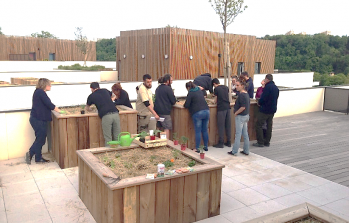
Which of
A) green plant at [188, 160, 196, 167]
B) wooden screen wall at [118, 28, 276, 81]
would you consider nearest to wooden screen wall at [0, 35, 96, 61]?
wooden screen wall at [118, 28, 276, 81]

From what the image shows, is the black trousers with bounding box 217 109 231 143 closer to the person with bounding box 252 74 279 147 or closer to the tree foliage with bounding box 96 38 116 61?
the person with bounding box 252 74 279 147

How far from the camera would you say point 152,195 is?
11.6ft

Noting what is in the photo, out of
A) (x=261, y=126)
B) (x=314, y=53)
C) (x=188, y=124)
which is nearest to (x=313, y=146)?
(x=261, y=126)

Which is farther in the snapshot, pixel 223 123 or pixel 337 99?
pixel 337 99

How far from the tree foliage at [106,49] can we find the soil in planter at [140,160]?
48.4 m

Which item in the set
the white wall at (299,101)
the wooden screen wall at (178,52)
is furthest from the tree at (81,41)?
the white wall at (299,101)

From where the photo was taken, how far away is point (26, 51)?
3178cm

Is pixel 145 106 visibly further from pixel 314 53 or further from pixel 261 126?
pixel 314 53

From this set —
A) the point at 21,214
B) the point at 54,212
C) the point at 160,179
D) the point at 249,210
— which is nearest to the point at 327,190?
the point at 249,210

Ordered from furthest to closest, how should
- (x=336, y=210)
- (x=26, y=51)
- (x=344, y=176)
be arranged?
1. (x=26, y=51)
2. (x=344, y=176)
3. (x=336, y=210)

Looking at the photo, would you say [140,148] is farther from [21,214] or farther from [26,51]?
[26,51]

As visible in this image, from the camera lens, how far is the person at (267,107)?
683 centimetres

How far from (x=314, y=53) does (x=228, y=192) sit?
4908cm

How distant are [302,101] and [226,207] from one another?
28.0 ft
